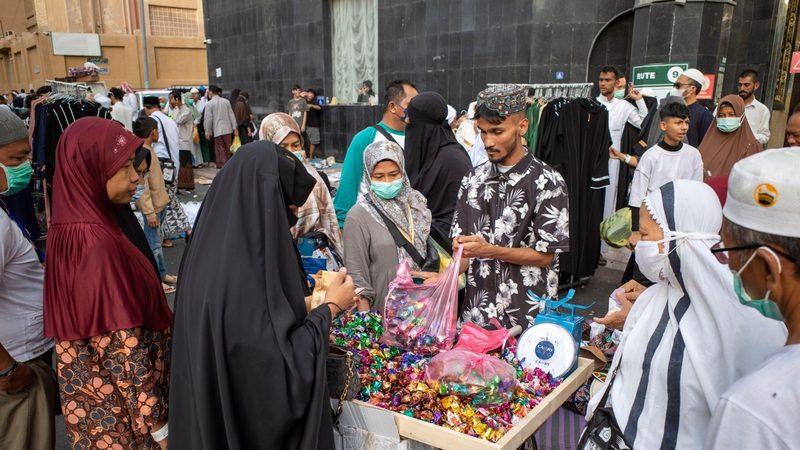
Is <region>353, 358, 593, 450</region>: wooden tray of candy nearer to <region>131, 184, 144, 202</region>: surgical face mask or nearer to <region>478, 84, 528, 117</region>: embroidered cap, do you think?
<region>478, 84, 528, 117</region>: embroidered cap

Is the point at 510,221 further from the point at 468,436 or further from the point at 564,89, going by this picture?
the point at 564,89

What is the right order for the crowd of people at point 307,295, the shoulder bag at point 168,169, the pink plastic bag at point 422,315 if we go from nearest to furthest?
the crowd of people at point 307,295, the pink plastic bag at point 422,315, the shoulder bag at point 168,169

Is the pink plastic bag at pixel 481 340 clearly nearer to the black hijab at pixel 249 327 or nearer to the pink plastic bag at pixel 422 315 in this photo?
the pink plastic bag at pixel 422 315

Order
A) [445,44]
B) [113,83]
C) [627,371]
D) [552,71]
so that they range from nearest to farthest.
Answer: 1. [627,371]
2. [552,71]
3. [445,44]
4. [113,83]

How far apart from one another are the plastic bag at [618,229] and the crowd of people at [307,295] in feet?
0.66

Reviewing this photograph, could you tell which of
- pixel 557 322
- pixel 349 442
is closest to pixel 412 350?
pixel 349 442

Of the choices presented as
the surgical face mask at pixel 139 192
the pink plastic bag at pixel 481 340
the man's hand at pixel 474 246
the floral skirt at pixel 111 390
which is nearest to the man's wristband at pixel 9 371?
the floral skirt at pixel 111 390

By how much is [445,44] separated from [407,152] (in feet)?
26.8

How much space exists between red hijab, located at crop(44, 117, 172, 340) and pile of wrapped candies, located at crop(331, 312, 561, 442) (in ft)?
2.69

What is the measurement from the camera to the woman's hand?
204 centimetres

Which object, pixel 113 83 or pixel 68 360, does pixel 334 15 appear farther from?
pixel 113 83

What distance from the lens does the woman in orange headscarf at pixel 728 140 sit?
543cm

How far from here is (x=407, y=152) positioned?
4168 millimetres

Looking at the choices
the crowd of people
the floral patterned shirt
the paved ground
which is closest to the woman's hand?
the crowd of people
